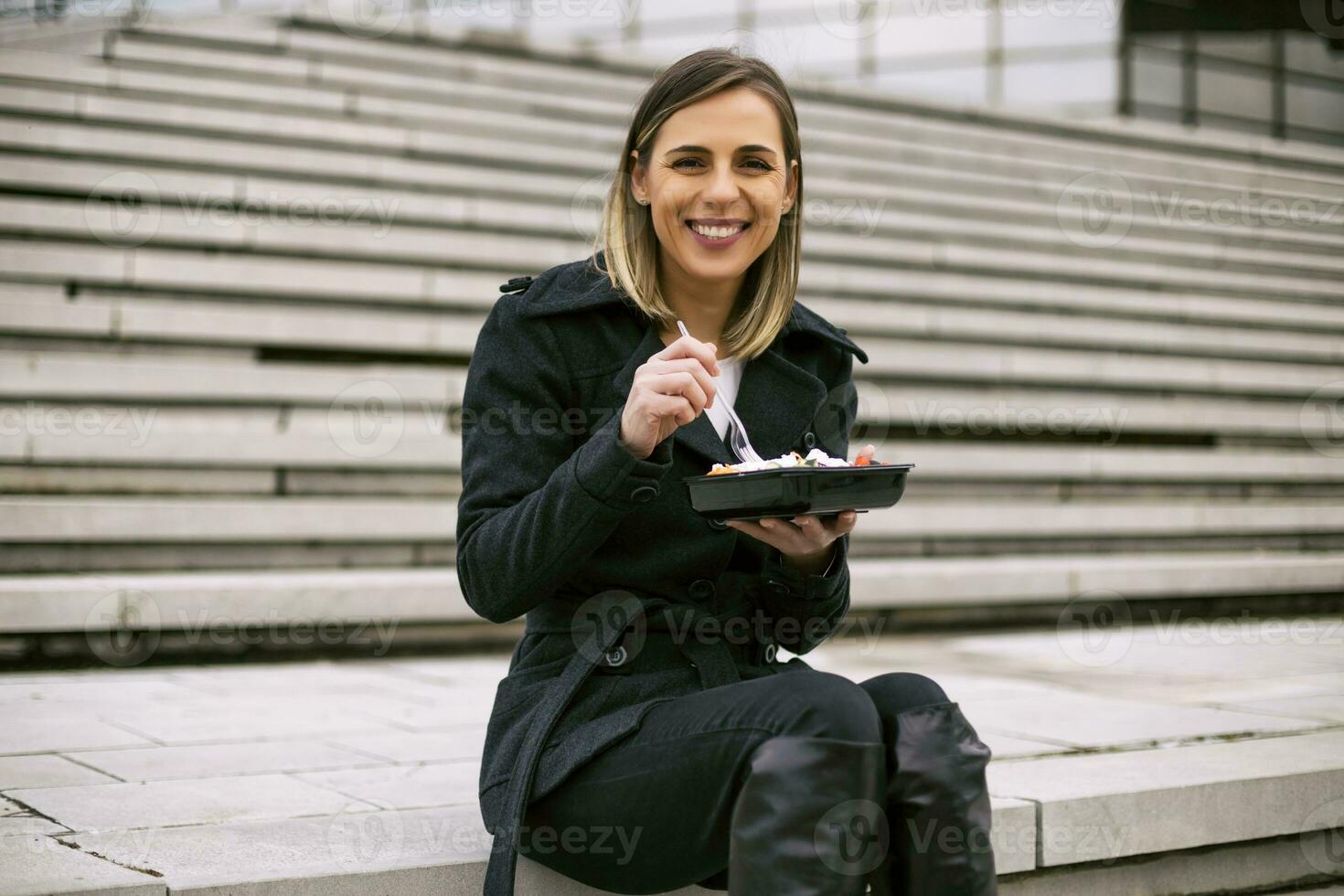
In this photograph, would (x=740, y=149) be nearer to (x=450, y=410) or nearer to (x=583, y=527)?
(x=583, y=527)

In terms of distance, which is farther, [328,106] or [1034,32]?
[1034,32]

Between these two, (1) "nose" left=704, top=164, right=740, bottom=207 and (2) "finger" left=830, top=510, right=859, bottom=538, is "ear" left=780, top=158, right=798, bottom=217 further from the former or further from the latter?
(2) "finger" left=830, top=510, right=859, bottom=538

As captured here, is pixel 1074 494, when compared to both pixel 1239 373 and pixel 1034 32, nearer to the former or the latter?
pixel 1239 373

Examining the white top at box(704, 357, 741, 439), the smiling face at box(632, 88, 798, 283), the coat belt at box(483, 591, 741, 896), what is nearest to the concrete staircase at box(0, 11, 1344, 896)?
the coat belt at box(483, 591, 741, 896)

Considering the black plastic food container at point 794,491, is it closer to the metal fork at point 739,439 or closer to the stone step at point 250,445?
the metal fork at point 739,439

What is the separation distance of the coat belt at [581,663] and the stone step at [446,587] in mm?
2521

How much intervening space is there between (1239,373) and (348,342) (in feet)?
16.2

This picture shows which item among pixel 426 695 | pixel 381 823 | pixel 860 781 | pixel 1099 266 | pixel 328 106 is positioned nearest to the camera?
pixel 860 781

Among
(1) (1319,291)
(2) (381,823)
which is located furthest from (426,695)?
(1) (1319,291)

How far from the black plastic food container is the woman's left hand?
0.14ft

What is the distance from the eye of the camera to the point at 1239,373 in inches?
300

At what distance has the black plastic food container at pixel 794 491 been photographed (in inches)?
65.8

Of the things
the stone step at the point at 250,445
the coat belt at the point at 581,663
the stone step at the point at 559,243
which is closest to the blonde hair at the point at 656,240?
the coat belt at the point at 581,663

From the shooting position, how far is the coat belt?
69.7 inches
